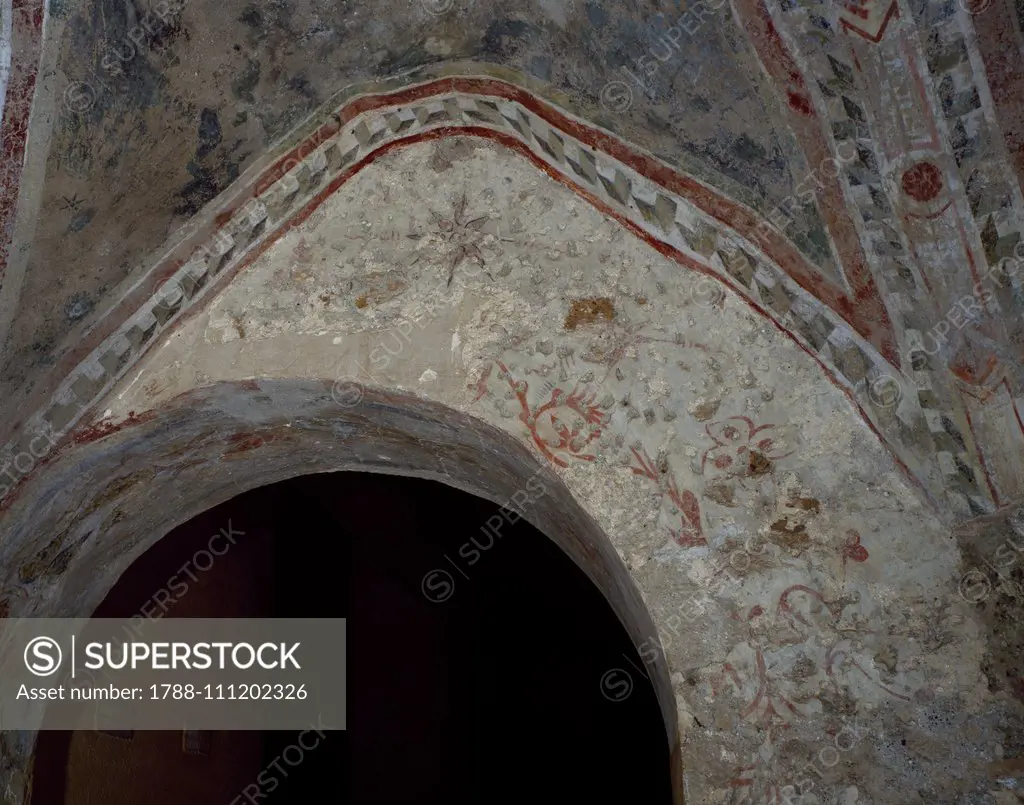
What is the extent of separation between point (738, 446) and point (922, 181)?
3.52 feet

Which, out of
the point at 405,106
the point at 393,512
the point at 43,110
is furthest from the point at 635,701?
the point at 43,110

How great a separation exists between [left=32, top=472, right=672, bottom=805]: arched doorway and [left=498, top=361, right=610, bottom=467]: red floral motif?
3.29m

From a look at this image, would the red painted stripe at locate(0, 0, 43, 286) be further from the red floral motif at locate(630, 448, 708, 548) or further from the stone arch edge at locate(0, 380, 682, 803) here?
the red floral motif at locate(630, 448, 708, 548)

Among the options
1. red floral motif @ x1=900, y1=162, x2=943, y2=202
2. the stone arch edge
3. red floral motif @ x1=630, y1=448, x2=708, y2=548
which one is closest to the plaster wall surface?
red floral motif @ x1=630, y1=448, x2=708, y2=548

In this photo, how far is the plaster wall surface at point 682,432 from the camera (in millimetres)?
3391

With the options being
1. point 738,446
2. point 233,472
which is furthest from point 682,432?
point 233,472

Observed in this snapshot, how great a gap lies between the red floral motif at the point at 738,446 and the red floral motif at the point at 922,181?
93cm

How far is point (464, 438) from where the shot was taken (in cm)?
411

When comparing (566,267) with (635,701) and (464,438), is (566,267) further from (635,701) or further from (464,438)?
(635,701)

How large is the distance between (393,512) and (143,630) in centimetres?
390

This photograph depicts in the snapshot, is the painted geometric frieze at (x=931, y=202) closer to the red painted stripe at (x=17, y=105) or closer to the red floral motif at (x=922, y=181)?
the red floral motif at (x=922, y=181)

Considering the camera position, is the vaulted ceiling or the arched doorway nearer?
the vaulted ceiling

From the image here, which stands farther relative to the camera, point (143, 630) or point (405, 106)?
point (143, 630)

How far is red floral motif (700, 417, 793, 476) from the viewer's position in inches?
145
